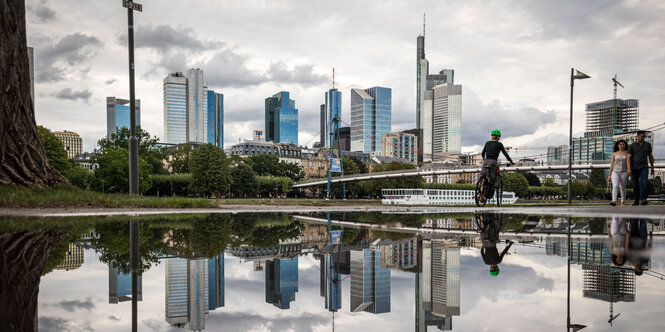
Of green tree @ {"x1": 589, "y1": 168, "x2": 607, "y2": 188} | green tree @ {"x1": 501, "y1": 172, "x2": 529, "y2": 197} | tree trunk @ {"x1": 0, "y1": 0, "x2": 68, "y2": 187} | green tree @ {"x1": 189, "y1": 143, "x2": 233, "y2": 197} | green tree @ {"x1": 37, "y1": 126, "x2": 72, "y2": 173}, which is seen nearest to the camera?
tree trunk @ {"x1": 0, "y1": 0, "x2": 68, "y2": 187}

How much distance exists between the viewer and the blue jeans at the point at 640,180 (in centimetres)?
992

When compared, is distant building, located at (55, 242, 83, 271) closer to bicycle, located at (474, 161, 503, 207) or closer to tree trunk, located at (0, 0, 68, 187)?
bicycle, located at (474, 161, 503, 207)

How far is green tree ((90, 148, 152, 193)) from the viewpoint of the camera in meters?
43.0

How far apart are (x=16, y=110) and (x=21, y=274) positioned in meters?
9.45

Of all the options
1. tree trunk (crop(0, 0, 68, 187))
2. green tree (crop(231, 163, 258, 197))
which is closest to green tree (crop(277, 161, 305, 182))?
green tree (crop(231, 163, 258, 197))

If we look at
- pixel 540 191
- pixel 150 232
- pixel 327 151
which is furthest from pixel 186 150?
pixel 540 191

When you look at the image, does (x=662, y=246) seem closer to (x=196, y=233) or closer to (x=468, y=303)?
(x=468, y=303)

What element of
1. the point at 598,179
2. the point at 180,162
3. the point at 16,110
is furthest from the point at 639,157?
the point at 598,179

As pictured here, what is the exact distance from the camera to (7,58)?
9727 millimetres

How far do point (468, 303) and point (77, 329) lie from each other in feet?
5.33

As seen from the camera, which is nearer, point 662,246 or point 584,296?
point 584,296

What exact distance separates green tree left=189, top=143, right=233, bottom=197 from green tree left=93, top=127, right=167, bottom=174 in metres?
5.64

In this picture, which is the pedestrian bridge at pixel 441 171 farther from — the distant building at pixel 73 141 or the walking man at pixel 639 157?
the distant building at pixel 73 141

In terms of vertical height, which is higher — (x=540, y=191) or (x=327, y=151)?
(x=327, y=151)
